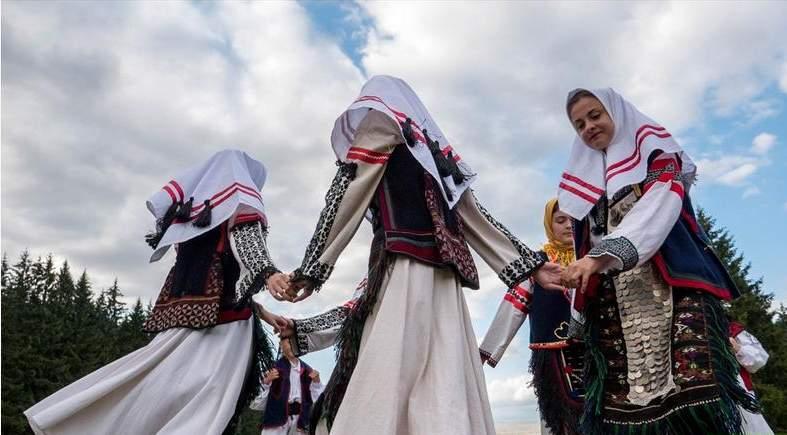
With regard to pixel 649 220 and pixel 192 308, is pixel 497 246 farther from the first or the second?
pixel 192 308

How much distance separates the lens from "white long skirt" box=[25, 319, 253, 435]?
4.27m

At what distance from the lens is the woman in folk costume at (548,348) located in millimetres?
5070

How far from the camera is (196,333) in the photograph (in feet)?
15.2

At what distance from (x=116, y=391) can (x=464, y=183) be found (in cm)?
257

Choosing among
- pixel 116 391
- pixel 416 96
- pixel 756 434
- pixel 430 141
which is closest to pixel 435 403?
pixel 430 141

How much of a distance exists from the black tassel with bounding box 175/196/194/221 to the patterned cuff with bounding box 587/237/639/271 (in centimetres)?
297

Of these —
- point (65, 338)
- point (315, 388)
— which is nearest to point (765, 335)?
point (315, 388)

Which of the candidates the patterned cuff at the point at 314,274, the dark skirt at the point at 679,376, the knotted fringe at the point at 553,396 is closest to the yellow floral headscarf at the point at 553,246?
the knotted fringe at the point at 553,396

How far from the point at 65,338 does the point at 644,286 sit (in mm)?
41284

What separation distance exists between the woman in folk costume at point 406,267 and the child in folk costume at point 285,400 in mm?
A: 8585

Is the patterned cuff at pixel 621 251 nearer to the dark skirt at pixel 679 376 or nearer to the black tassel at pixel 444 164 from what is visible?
the dark skirt at pixel 679 376

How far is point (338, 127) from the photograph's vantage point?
3.91 metres

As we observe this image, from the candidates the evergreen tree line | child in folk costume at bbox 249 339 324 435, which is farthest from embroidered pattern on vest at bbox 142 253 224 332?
the evergreen tree line

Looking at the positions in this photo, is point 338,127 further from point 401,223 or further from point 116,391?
point 116,391
